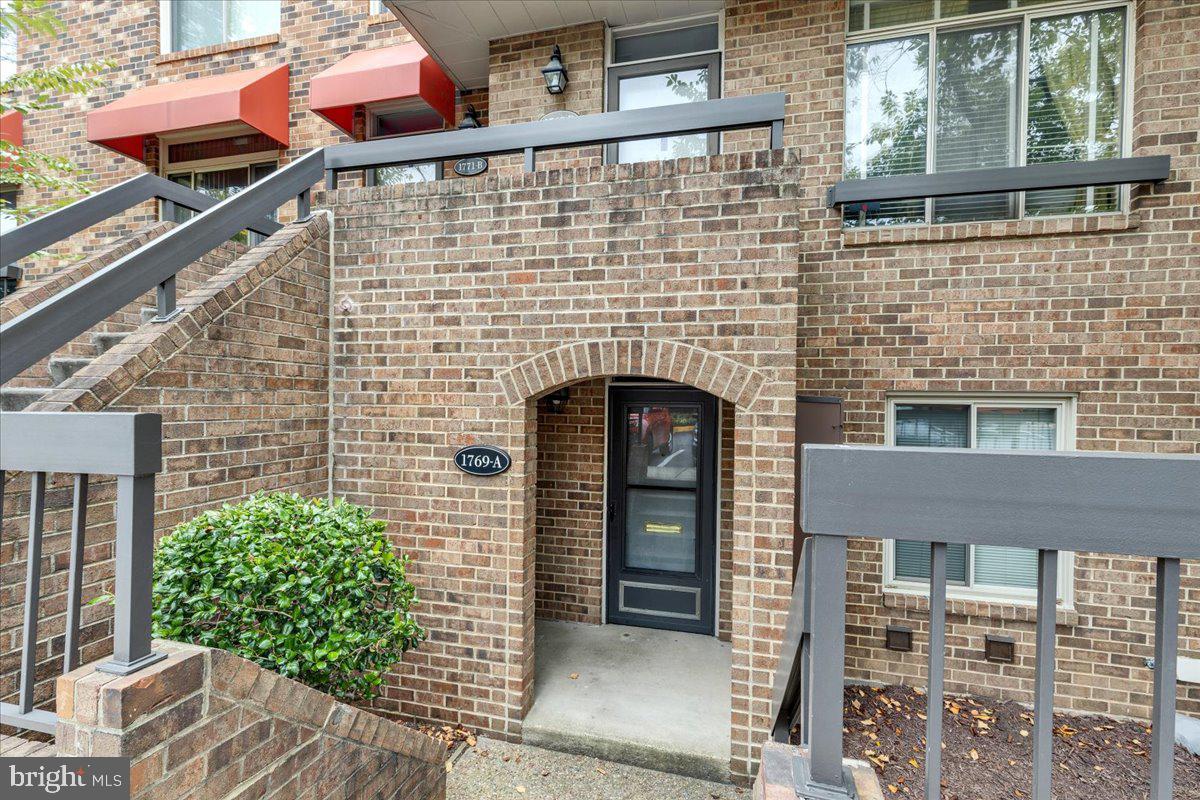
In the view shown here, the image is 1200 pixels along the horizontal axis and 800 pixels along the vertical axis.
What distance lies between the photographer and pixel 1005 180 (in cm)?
411

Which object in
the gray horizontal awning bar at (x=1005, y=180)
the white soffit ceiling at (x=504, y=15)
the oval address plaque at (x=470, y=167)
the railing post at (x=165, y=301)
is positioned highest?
the white soffit ceiling at (x=504, y=15)

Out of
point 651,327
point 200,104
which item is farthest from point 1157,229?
point 200,104

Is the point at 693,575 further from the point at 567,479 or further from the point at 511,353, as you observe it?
the point at 511,353

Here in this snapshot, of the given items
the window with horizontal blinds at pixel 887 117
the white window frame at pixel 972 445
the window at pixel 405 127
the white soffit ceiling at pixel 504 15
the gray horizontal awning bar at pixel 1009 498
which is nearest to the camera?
Result: the gray horizontal awning bar at pixel 1009 498

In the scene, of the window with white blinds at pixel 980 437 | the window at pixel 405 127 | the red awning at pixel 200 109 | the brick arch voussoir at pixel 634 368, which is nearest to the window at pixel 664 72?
the window at pixel 405 127

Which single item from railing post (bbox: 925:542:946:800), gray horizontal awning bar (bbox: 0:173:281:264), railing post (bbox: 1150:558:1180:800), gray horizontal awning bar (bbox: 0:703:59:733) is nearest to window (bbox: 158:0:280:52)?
gray horizontal awning bar (bbox: 0:173:281:264)

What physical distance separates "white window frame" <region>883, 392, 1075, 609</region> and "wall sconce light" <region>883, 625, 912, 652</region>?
0.97 ft

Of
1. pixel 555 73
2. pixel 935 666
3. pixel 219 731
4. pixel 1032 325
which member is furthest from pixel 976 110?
pixel 219 731

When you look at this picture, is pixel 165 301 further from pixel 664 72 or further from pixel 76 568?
pixel 664 72

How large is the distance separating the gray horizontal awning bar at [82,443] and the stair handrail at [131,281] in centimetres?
81

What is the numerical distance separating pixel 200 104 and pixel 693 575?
7131 millimetres

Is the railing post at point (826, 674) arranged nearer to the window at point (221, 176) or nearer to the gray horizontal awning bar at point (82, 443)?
the gray horizontal awning bar at point (82, 443)

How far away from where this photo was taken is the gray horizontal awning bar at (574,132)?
3.50 meters

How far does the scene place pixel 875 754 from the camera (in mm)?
3520
